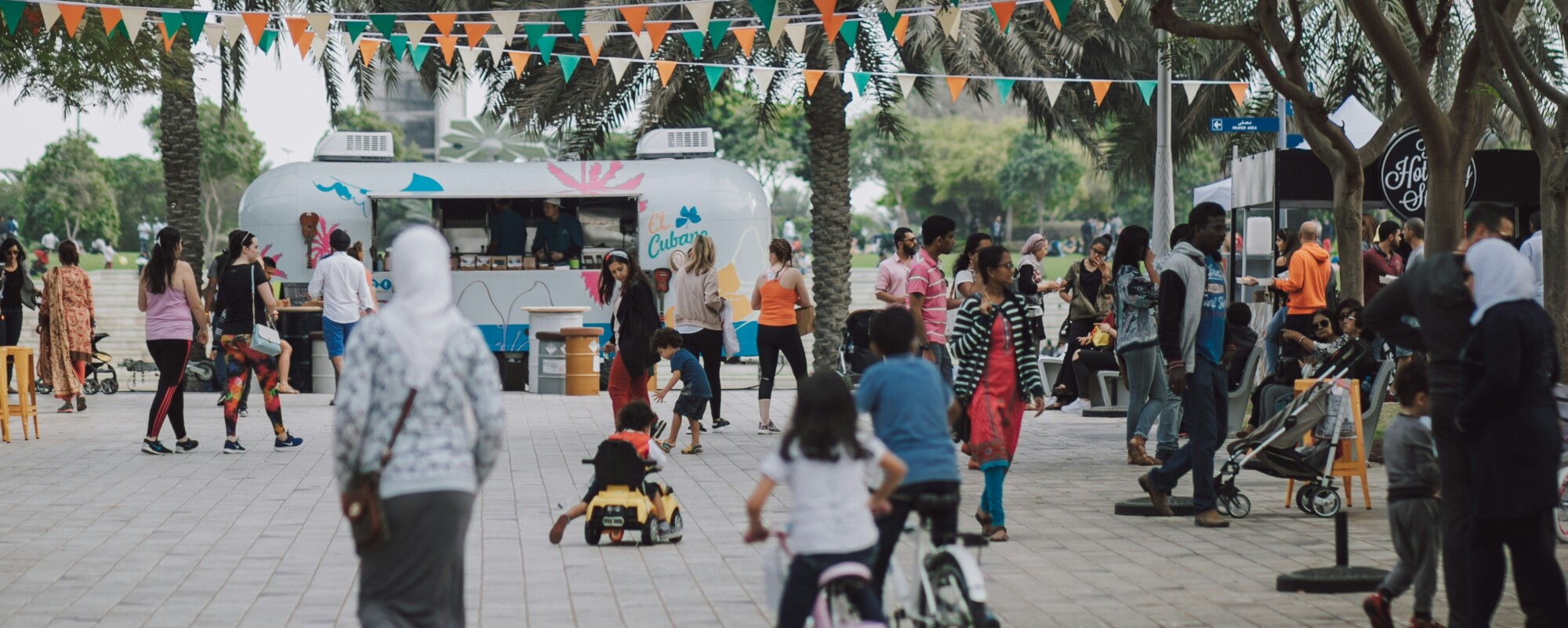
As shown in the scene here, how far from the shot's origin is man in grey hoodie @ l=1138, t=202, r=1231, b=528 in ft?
27.4

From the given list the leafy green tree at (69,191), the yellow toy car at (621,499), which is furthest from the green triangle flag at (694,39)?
the leafy green tree at (69,191)

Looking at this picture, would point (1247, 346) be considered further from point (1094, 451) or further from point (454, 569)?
point (454, 569)

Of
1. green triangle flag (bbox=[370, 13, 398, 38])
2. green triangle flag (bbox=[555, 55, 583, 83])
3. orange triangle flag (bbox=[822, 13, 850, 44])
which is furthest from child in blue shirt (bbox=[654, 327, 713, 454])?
green triangle flag (bbox=[555, 55, 583, 83])

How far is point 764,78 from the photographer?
1972 cm

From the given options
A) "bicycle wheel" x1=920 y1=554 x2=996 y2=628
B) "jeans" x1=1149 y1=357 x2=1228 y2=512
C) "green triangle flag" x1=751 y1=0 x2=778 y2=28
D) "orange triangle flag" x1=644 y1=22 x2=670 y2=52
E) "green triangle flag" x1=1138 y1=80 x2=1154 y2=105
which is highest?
"orange triangle flag" x1=644 y1=22 x2=670 y2=52

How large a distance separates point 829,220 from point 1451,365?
634 inches

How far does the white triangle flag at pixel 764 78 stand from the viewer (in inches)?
707

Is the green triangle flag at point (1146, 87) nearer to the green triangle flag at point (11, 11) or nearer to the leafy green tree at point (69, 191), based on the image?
the green triangle flag at point (11, 11)

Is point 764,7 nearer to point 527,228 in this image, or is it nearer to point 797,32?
point 797,32

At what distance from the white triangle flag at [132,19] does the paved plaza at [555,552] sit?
12.4 feet

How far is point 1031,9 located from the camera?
2125cm

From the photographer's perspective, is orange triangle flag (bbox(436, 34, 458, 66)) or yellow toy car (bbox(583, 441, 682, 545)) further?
orange triangle flag (bbox(436, 34, 458, 66))

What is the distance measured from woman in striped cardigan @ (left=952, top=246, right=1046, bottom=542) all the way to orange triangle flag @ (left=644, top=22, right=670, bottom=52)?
8.73m

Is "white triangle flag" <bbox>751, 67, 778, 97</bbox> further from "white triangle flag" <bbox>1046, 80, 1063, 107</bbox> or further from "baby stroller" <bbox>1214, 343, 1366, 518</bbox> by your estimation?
"baby stroller" <bbox>1214, 343, 1366, 518</bbox>
